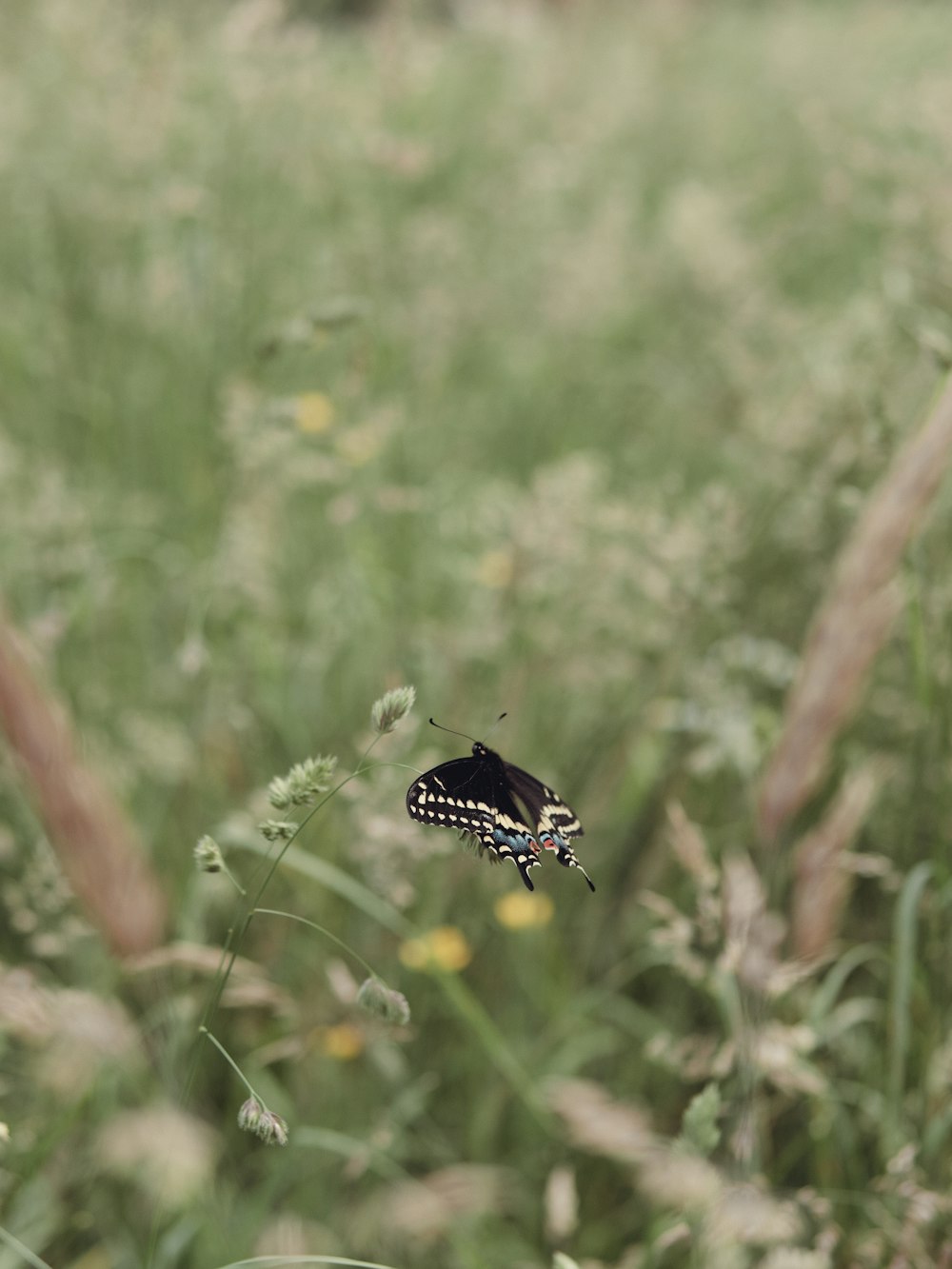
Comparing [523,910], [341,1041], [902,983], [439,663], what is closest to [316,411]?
[439,663]

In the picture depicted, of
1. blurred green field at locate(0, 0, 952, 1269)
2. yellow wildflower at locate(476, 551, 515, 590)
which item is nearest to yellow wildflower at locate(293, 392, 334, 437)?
Result: blurred green field at locate(0, 0, 952, 1269)

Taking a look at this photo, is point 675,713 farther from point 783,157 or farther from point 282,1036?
point 783,157

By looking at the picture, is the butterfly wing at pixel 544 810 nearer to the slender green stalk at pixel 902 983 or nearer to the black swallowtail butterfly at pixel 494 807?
the black swallowtail butterfly at pixel 494 807

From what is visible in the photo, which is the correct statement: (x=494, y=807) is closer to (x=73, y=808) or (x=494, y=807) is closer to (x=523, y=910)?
(x=73, y=808)

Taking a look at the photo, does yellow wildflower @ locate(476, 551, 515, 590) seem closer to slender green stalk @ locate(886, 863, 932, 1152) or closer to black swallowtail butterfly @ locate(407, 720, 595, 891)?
slender green stalk @ locate(886, 863, 932, 1152)

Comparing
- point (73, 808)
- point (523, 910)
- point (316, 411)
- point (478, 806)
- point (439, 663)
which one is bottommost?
point (73, 808)
